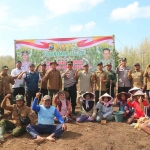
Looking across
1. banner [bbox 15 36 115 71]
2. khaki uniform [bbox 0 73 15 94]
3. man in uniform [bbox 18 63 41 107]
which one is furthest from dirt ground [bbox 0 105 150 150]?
banner [bbox 15 36 115 71]

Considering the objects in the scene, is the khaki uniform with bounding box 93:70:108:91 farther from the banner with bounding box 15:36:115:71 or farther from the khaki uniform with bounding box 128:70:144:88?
the banner with bounding box 15:36:115:71

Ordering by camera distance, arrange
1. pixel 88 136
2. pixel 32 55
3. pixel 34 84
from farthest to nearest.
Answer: pixel 32 55 → pixel 34 84 → pixel 88 136

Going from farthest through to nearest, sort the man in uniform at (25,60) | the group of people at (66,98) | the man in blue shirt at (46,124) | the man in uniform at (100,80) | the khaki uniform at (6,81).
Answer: the man in uniform at (25,60)
the man in uniform at (100,80)
the khaki uniform at (6,81)
the group of people at (66,98)
the man in blue shirt at (46,124)

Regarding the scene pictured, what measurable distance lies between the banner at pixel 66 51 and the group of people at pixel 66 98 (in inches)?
88.9

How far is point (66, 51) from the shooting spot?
1087 centimetres

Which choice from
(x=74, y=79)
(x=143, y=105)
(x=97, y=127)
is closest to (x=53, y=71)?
(x=74, y=79)

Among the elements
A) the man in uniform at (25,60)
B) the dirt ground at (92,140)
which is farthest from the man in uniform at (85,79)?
the man in uniform at (25,60)

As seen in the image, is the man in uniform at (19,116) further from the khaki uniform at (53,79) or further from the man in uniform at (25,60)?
the man in uniform at (25,60)

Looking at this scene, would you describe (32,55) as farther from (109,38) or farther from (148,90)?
(148,90)

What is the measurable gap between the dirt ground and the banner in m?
4.68

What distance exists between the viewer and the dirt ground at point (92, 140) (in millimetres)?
5199

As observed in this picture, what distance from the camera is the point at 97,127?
6.55 m

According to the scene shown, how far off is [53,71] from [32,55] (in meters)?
3.45

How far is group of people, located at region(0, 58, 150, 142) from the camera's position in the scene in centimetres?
605
